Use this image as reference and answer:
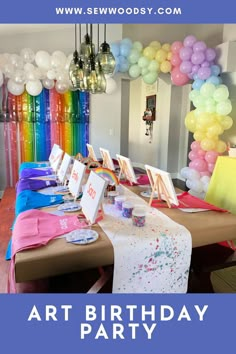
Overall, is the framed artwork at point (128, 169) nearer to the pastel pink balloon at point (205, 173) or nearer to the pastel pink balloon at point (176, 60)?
the pastel pink balloon at point (205, 173)

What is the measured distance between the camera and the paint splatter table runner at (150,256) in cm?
118

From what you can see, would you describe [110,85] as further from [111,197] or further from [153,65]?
[111,197]

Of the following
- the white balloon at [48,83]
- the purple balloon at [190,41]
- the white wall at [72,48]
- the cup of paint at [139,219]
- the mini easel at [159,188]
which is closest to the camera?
the cup of paint at [139,219]

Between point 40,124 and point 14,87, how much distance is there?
0.65m

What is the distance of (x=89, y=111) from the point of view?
173 inches

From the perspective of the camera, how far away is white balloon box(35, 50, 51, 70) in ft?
12.0

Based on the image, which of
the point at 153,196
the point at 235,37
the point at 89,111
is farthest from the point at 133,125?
the point at 153,196

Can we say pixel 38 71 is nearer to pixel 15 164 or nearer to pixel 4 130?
pixel 4 130

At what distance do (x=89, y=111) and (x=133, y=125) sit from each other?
2767mm

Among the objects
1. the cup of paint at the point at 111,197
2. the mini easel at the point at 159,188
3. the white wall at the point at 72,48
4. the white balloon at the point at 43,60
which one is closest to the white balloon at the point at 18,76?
the white balloon at the point at 43,60

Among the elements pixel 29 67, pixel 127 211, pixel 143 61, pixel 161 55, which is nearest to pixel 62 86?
pixel 29 67

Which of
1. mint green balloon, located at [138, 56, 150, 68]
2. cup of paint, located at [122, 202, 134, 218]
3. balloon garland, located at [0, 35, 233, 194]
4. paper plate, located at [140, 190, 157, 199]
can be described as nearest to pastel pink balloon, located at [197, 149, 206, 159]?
balloon garland, located at [0, 35, 233, 194]

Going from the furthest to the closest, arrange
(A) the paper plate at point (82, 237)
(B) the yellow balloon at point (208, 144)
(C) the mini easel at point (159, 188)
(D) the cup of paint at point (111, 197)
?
(B) the yellow balloon at point (208, 144)
(D) the cup of paint at point (111, 197)
(C) the mini easel at point (159, 188)
(A) the paper plate at point (82, 237)

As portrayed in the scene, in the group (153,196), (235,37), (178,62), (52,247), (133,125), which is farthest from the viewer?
(133,125)
